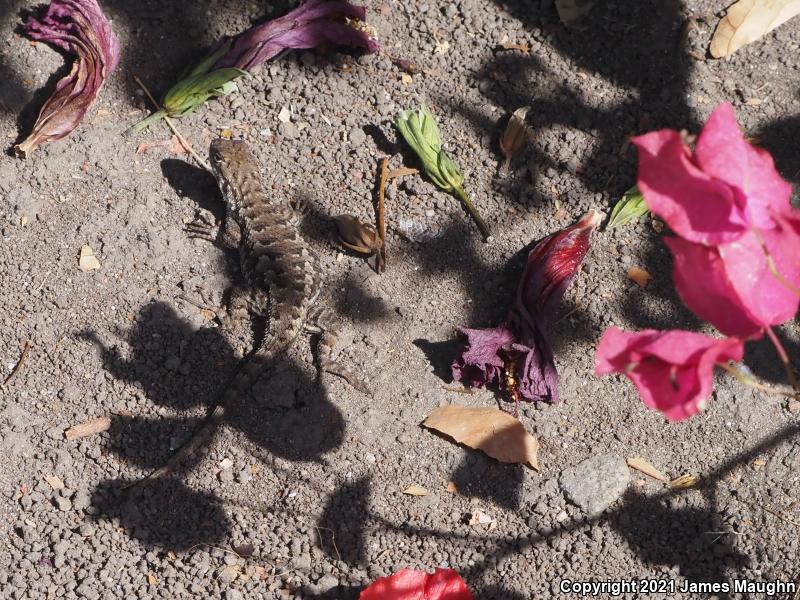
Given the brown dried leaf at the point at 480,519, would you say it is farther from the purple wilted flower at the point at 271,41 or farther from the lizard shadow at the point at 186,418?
the purple wilted flower at the point at 271,41

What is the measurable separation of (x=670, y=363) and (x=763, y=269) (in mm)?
279

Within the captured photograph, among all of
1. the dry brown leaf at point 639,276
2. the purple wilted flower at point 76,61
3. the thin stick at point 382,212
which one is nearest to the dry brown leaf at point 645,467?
the dry brown leaf at point 639,276

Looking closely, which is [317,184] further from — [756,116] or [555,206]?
[756,116]

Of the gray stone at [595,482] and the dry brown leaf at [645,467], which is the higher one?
the dry brown leaf at [645,467]

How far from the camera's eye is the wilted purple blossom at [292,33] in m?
5.14

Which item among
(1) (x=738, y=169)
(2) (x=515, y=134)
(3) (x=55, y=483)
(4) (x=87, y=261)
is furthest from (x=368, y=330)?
(1) (x=738, y=169)

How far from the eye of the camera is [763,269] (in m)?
1.72

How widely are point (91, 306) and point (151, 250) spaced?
1.48ft

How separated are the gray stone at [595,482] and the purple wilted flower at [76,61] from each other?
3393 millimetres

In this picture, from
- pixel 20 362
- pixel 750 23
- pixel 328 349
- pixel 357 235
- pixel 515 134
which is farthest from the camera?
pixel 750 23

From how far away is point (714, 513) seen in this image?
423cm

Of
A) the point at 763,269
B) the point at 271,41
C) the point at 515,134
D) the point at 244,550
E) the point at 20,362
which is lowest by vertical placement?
the point at 20,362

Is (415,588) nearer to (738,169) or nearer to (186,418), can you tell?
(186,418)

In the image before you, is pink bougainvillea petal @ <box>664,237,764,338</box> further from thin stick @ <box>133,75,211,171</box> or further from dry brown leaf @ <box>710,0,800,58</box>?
dry brown leaf @ <box>710,0,800,58</box>
